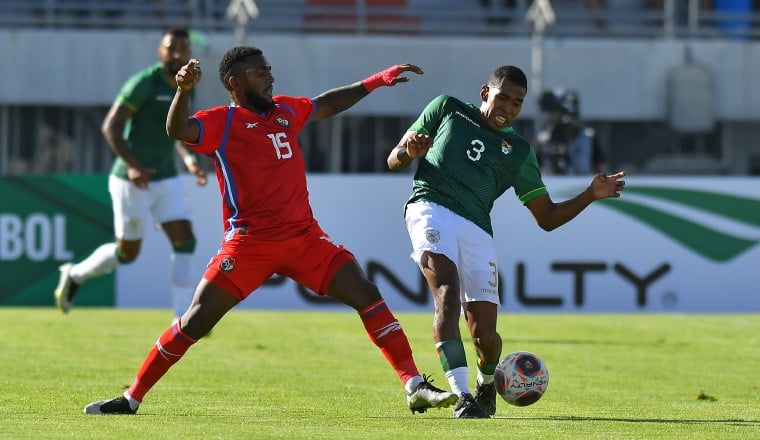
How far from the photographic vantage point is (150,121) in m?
14.2

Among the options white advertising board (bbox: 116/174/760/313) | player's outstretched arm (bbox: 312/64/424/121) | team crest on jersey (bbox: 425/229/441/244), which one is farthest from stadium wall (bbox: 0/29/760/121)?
team crest on jersey (bbox: 425/229/441/244)

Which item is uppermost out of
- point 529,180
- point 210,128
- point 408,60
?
point 408,60

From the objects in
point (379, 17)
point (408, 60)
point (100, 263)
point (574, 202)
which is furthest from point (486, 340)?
point (379, 17)

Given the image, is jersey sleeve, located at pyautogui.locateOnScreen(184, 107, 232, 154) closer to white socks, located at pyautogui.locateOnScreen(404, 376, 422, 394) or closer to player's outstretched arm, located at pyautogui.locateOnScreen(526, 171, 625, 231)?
white socks, located at pyautogui.locateOnScreen(404, 376, 422, 394)

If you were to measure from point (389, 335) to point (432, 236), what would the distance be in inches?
25.6

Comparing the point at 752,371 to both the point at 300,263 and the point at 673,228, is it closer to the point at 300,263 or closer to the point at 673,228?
the point at 300,263

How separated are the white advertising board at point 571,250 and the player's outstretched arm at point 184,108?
34.5ft

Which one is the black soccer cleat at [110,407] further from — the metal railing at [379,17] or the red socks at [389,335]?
the metal railing at [379,17]

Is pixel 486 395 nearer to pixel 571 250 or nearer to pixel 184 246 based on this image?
pixel 184 246

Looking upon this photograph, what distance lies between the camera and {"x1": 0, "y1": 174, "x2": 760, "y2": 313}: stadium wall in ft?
61.8

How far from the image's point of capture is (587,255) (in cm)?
1912

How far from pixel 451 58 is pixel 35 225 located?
37.5 feet

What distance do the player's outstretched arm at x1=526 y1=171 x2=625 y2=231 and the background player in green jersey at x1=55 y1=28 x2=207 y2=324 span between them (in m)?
5.25

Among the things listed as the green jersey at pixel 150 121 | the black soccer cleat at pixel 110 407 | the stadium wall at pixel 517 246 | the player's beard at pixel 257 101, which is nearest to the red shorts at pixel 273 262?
the player's beard at pixel 257 101
